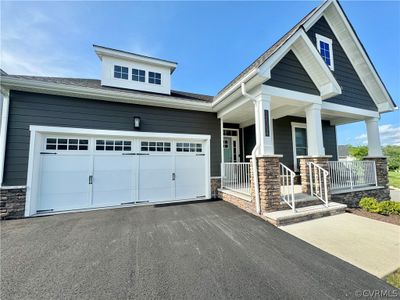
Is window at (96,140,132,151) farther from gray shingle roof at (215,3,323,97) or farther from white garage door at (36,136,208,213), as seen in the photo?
gray shingle roof at (215,3,323,97)

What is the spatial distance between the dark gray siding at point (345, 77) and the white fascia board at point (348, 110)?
17cm

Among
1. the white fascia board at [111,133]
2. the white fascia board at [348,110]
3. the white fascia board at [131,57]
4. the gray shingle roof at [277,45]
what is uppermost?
the white fascia board at [131,57]

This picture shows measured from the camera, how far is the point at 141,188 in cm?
586

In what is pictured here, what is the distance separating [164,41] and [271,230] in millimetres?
8646

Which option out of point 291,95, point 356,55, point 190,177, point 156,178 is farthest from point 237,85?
point 356,55

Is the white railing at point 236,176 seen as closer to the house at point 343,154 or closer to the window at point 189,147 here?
the window at point 189,147

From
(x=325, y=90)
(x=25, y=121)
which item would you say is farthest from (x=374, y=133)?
(x=25, y=121)

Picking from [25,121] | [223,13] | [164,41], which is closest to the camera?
[25,121]

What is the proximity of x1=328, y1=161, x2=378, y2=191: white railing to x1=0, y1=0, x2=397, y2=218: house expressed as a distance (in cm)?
4

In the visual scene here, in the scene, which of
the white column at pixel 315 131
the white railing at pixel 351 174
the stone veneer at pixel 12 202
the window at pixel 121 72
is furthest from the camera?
the window at pixel 121 72

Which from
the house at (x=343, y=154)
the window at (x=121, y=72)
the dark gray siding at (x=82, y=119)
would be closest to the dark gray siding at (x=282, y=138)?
the dark gray siding at (x=82, y=119)

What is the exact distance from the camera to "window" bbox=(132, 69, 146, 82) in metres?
7.39

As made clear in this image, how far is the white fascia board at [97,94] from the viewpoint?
15.3ft

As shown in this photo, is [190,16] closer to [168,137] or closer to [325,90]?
[168,137]
